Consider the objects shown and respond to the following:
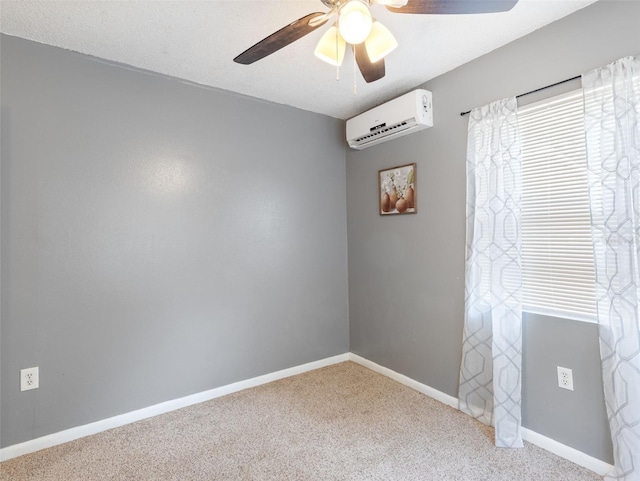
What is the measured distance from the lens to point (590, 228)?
1761 millimetres

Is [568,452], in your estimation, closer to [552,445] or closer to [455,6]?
[552,445]

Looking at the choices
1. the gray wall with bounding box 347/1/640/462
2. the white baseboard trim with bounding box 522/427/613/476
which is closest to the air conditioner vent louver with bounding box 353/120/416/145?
the gray wall with bounding box 347/1/640/462

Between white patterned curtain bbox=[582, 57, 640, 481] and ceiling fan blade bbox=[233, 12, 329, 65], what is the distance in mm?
1441

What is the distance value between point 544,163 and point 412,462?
1.82 metres

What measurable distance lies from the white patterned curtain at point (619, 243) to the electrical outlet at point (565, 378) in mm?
181

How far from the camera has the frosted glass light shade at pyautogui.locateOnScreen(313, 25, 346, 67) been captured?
1.60 m

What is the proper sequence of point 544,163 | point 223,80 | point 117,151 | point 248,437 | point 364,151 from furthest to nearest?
1. point 364,151
2. point 223,80
3. point 117,151
4. point 248,437
5. point 544,163

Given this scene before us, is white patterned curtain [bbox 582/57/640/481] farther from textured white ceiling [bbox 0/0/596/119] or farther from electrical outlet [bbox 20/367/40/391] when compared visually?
electrical outlet [bbox 20/367/40/391]

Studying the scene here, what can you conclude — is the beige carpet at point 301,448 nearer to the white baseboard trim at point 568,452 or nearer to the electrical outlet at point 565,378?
the white baseboard trim at point 568,452

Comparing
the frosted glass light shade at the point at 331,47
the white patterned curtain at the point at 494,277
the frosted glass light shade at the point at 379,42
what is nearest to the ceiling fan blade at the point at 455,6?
the frosted glass light shade at the point at 379,42

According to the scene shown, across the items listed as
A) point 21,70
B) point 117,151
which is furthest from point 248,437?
point 21,70

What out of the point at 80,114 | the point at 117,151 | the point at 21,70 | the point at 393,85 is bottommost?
the point at 117,151

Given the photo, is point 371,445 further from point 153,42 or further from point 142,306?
point 153,42

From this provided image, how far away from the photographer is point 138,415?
2.30 metres
